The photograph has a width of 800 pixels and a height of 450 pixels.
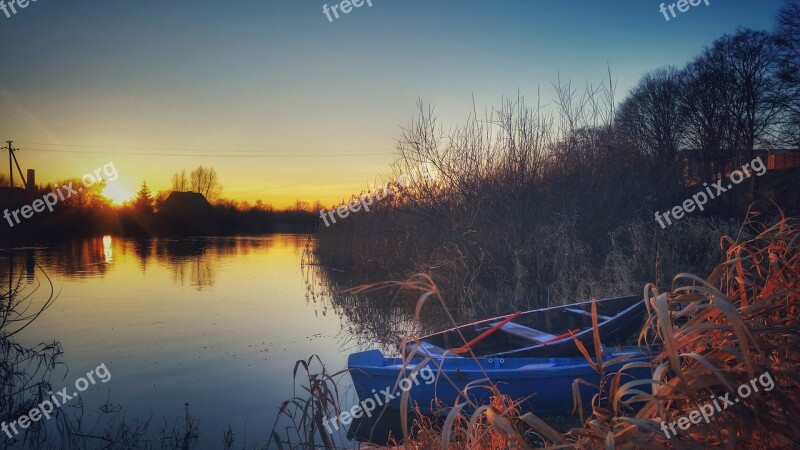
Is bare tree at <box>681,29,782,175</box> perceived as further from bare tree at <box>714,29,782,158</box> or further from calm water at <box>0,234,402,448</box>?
calm water at <box>0,234,402,448</box>

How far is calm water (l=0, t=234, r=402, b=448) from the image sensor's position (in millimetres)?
6160

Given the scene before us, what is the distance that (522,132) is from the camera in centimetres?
1108

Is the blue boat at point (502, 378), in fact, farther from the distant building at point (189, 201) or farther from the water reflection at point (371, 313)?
the distant building at point (189, 201)

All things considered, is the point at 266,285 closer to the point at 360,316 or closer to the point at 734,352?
the point at 360,316

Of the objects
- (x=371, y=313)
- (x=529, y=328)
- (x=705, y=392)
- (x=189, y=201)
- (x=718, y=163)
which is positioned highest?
(x=189, y=201)

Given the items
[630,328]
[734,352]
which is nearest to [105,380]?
[630,328]

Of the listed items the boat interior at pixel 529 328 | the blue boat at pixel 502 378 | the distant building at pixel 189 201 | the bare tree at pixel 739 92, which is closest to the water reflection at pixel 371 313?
the boat interior at pixel 529 328

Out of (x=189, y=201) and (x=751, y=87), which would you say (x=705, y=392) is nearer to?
(x=751, y=87)

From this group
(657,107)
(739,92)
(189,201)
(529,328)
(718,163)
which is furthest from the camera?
(189,201)

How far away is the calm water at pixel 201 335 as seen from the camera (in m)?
6.16

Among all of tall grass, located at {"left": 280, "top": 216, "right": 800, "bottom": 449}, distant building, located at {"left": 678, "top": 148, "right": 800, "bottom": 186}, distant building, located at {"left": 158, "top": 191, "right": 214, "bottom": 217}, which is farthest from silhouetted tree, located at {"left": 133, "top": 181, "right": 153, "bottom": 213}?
tall grass, located at {"left": 280, "top": 216, "right": 800, "bottom": 449}

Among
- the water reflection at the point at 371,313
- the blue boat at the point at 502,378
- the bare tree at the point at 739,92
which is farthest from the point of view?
the bare tree at the point at 739,92

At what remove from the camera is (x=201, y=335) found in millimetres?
9375

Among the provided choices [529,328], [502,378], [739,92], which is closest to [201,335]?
[529,328]
